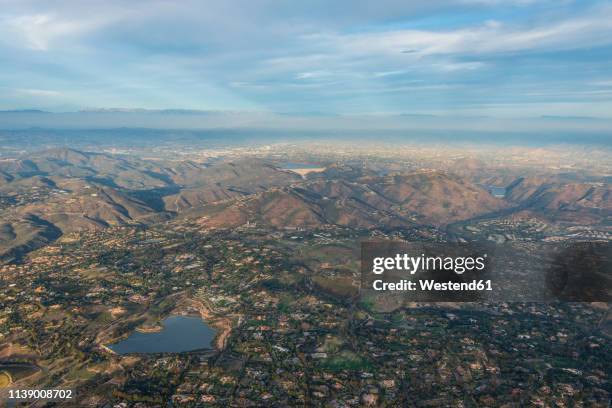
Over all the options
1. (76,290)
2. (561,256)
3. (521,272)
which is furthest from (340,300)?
(561,256)

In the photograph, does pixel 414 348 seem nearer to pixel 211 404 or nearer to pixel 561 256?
pixel 211 404

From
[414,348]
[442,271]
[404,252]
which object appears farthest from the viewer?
[404,252]

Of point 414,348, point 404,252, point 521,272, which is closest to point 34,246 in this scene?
point 404,252

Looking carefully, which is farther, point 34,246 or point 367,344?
point 34,246

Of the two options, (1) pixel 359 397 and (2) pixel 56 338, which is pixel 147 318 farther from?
(1) pixel 359 397

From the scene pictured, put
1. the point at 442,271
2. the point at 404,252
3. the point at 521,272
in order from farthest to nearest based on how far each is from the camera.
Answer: the point at 404,252, the point at 521,272, the point at 442,271

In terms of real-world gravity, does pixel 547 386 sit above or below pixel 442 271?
below
